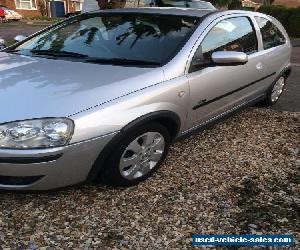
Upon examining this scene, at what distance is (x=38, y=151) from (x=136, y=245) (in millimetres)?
933

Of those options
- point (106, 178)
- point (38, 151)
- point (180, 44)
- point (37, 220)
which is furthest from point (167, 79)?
point (37, 220)

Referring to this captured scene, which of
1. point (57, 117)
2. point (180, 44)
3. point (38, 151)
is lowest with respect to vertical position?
point (38, 151)

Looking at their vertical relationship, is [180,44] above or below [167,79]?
above

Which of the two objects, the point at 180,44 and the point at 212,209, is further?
the point at 180,44

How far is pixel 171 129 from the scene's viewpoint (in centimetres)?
369

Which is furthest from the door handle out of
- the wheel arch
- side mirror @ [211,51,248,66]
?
the wheel arch

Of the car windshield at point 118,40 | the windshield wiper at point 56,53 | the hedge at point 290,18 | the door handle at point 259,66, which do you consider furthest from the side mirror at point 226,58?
the hedge at point 290,18

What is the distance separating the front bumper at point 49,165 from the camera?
273 cm

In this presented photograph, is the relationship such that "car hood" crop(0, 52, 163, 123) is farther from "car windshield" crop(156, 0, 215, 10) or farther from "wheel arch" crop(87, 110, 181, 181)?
"car windshield" crop(156, 0, 215, 10)

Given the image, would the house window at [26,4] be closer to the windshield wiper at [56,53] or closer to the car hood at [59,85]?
the windshield wiper at [56,53]

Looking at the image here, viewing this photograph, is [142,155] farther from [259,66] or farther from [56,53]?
[259,66]

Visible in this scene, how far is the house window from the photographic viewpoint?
112ft

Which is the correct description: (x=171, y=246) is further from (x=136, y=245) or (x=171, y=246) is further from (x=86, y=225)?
(x=86, y=225)

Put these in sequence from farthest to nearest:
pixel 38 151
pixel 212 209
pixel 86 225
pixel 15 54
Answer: pixel 15 54 < pixel 212 209 < pixel 86 225 < pixel 38 151
